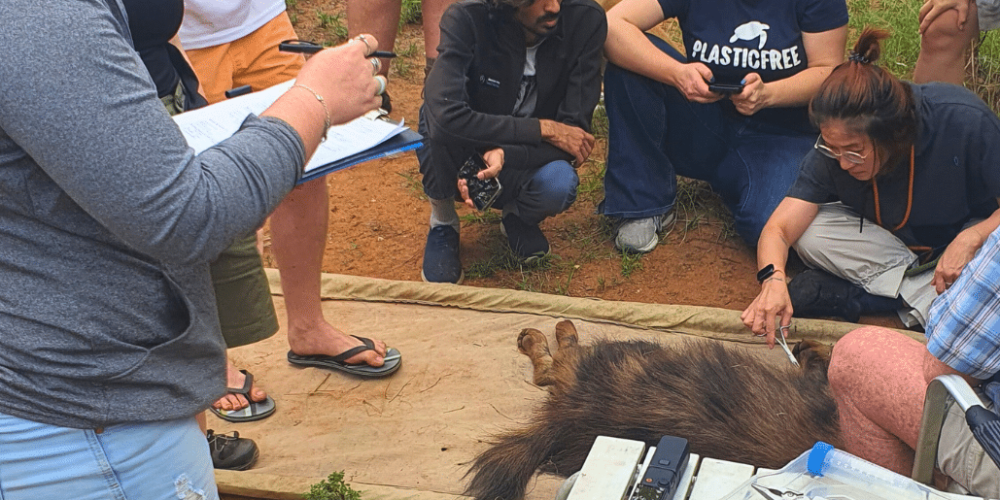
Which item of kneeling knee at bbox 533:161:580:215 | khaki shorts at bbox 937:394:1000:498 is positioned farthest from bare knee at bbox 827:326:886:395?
kneeling knee at bbox 533:161:580:215

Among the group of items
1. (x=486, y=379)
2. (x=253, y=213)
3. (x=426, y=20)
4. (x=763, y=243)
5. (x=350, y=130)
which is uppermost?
(x=253, y=213)

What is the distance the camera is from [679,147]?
→ 13.5 feet

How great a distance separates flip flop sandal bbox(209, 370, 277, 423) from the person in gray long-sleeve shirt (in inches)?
51.7

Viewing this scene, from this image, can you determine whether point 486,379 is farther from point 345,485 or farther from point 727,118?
point 727,118

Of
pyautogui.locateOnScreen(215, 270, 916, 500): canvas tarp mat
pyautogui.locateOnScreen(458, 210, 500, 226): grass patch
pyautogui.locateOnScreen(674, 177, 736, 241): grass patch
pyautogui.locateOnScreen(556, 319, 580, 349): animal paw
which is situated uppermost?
pyautogui.locateOnScreen(556, 319, 580, 349): animal paw

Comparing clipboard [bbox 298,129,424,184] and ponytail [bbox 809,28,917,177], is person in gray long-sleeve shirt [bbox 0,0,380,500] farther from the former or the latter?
ponytail [bbox 809,28,917,177]

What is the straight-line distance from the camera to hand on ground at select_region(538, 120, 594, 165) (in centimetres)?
373

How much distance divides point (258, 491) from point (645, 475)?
4.45 feet

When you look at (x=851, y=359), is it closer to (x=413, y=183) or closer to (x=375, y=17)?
(x=413, y=183)

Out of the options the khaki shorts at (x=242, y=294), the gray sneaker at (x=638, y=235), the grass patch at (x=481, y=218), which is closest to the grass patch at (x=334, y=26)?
the grass patch at (x=481, y=218)

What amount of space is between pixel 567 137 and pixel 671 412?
4.95ft

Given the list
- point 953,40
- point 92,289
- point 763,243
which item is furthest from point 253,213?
point 953,40

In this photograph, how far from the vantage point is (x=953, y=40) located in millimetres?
3924

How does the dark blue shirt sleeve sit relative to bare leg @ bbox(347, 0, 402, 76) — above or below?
above
